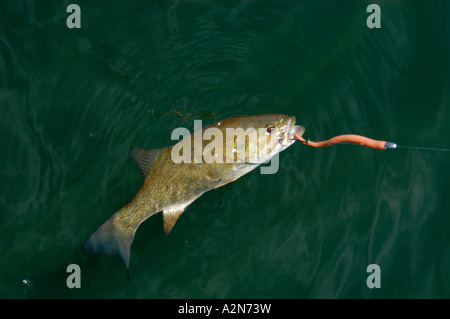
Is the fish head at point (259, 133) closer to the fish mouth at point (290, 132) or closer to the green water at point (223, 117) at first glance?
the fish mouth at point (290, 132)

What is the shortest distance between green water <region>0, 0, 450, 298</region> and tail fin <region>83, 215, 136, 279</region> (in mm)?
587

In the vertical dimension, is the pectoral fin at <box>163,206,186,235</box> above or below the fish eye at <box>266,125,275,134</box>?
below

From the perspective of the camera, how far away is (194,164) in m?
6.32

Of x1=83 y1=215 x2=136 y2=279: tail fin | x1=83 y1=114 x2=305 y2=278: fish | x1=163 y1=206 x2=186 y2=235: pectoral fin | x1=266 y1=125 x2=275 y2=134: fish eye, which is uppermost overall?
x1=266 y1=125 x2=275 y2=134: fish eye

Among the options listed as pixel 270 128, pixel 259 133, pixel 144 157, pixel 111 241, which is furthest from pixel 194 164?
pixel 111 241

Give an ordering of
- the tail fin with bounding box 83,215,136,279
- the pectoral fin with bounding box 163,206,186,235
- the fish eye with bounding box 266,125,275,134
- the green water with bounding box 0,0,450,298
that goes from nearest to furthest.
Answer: the tail fin with bounding box 83,215,136,279
the fish eye with bounding box 266,125,275,134
the pectoral fin with bounding box 163,206,186,235
the green water with bounding box 0,0,450,298

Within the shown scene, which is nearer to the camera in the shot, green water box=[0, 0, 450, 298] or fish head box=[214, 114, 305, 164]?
fish head box=[214, 114, 305, 164]

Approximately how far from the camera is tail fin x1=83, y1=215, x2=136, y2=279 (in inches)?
241

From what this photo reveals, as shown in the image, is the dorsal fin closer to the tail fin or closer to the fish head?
the tail fin

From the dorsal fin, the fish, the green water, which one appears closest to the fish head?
the fish

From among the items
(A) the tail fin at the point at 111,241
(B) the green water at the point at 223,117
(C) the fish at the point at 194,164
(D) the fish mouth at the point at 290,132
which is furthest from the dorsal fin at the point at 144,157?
(D) the fish mouth at the point at 290,132

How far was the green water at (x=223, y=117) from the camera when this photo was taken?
22.2 ft
